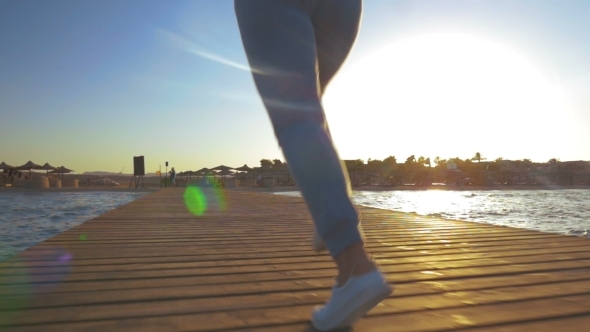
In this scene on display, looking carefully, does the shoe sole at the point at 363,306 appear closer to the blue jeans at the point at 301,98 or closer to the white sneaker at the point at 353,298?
the white sneaker at the point at 353,298

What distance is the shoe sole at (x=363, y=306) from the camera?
3.55 ft

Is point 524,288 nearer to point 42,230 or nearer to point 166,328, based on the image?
point 166,328

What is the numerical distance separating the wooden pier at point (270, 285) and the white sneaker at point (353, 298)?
0.27 feet

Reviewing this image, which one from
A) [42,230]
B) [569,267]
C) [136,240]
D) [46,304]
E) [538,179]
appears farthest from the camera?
[538,179]

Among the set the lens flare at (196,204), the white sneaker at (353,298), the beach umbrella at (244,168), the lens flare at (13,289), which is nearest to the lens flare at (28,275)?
the lens flare at (13,289)

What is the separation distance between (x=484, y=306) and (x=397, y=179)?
41575 millimetres

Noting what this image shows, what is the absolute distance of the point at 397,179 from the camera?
42000 millimetres

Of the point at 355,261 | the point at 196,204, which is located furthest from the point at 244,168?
the point at 355,261

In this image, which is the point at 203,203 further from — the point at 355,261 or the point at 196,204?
the point at 355,261

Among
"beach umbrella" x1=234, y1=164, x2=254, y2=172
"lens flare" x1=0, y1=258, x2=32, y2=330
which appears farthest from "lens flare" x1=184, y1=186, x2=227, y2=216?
"beach umbrella" x1=234, y1=164, x2=254, y2=172

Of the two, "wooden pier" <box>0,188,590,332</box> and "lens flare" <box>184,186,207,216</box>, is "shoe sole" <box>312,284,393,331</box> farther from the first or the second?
"lens flare" <box>184,186,207,216</box>

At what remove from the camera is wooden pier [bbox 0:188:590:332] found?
1.22 m

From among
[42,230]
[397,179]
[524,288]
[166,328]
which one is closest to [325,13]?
[166,328]

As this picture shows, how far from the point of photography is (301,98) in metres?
1.20
